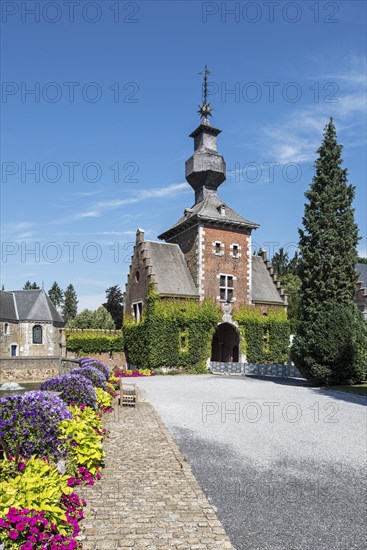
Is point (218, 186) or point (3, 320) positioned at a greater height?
point (218, 186)

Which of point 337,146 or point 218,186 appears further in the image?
point 218,186

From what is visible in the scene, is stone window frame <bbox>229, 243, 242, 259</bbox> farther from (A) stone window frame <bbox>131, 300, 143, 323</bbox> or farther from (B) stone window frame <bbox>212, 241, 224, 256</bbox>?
(A) stone window frame <bbox>131, 300, 143, 323</bbox>

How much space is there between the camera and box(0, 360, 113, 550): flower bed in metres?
5.35

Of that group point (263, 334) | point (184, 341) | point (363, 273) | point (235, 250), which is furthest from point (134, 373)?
point (363, 273)

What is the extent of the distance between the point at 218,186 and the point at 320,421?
102 feet

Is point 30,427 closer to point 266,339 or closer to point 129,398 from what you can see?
point 129,398

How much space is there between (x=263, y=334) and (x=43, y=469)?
118 ft

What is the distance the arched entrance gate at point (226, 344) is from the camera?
1596 inches

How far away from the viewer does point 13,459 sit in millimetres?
7867

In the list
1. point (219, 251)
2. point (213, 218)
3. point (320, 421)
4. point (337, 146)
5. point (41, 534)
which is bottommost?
point (320, 421)

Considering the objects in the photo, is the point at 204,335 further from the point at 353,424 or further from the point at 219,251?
the point at 353,424

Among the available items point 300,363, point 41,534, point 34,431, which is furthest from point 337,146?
point 41,534

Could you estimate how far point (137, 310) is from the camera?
133ft

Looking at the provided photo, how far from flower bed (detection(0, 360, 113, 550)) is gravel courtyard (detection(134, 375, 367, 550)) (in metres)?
2.52
